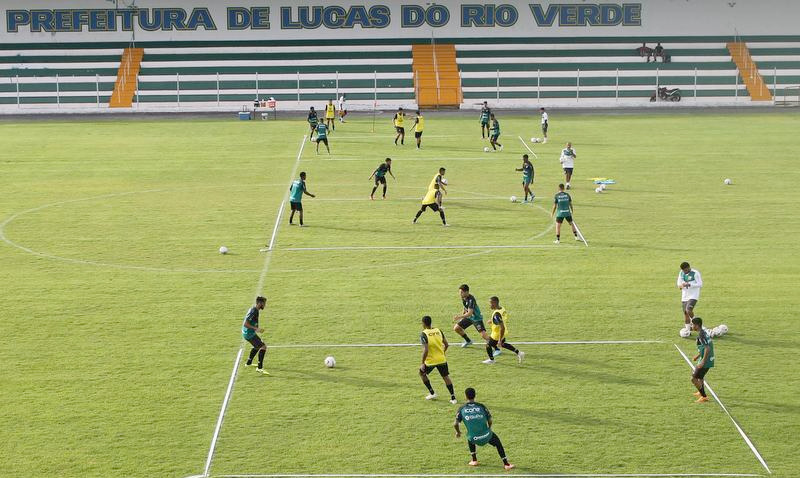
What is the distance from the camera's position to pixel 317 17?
80.4m

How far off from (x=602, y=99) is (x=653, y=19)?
1141cm

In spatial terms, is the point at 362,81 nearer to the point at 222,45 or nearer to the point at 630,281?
the point at 222,45

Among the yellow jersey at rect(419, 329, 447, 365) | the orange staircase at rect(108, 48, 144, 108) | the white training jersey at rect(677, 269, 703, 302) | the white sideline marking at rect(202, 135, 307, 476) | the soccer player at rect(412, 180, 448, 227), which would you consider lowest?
the white sideline marking at rect(202, 135, 307, 476)

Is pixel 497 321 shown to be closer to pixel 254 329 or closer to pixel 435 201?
pixel 254 329

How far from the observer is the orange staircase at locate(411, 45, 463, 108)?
7344cm

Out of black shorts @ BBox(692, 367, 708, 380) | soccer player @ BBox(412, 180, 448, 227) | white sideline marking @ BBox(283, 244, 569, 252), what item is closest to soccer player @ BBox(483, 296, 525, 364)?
black shorts @ BBox(692, 367, 708, 380)

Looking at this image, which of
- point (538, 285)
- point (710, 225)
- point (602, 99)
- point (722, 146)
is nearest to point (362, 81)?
point (602, 99)

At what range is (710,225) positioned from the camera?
35.1 meters

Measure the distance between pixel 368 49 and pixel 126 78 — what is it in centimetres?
1753

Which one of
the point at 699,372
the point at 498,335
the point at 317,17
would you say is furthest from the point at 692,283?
the point at 317,17

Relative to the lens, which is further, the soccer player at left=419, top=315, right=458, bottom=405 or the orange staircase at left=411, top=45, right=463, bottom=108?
the orange staircase at left=411, top=45, right=463, bottom=108

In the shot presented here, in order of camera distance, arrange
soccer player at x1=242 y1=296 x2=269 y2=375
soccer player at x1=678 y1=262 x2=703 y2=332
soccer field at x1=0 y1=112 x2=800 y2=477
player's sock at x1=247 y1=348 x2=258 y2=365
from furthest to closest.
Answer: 1. soccer player at x1=678 y1=262 x2=703 y2=332
2. player's sock at x1=247 y1=348 x2=258 y2=365
3. soccer player at x1=242 y1=296 x2=269 y2=375
4. soccer field at x1=0 y1=112 x2=800 y2=477

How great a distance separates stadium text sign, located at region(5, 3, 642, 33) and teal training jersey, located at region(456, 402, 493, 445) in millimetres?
66543

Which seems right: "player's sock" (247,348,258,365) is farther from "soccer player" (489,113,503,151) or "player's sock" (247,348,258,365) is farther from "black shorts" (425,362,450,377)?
"soccer player" (489,113,503,151)
